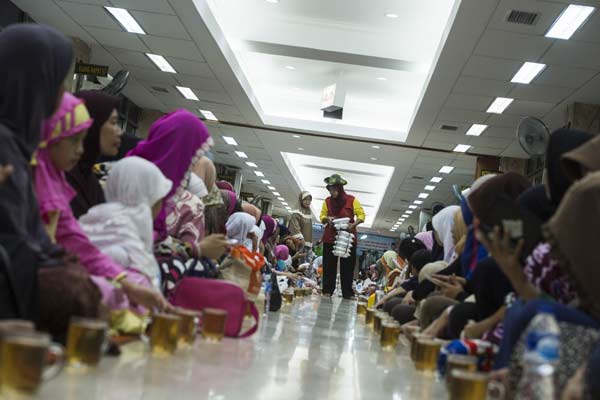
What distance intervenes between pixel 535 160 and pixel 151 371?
41.6 feet

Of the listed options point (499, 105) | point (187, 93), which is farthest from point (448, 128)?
point (187, 93)

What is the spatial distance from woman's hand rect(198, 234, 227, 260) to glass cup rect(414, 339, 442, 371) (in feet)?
3.96

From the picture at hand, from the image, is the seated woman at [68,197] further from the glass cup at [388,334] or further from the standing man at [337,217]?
the standing man at [337,217]

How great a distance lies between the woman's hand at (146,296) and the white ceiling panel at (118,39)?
24.9ft

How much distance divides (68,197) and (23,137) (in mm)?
539

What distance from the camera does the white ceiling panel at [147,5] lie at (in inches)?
312

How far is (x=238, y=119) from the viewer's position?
13680 mm

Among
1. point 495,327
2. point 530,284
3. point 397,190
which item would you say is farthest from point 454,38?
point 397,190

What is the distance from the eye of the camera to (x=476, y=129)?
38.9 feet

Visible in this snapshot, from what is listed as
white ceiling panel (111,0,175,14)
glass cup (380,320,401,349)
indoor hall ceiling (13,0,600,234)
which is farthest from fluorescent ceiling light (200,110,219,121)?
glass cup (380,320,401,349)

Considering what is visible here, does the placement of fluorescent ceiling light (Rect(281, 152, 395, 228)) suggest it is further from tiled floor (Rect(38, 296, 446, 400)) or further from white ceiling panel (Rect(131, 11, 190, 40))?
tiled floor (Rect(38, 296, 446, 400))

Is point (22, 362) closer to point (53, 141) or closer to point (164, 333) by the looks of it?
point (164, 333)

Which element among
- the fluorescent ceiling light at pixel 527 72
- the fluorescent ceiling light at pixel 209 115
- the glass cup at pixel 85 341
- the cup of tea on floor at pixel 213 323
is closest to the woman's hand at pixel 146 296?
the cup of tea on floor at pixel 213 323

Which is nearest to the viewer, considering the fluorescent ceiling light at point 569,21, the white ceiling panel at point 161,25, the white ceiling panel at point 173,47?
the fluorescent ceiling light at point 569,21
